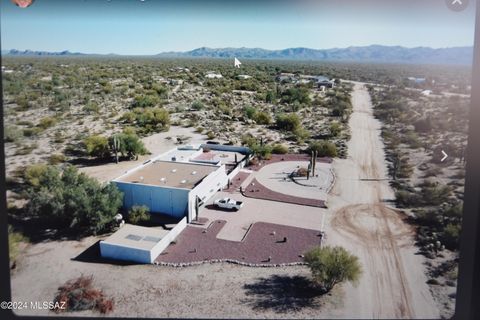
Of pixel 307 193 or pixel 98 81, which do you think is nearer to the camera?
pixel 307 193

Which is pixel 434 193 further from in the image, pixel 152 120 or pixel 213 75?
pixel 213 75

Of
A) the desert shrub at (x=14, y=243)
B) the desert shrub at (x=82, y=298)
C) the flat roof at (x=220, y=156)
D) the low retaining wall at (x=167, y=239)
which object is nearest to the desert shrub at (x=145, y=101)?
the flat roof at (x=220, y=156)

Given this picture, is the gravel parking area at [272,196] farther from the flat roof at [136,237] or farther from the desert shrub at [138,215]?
the flat roof at [136,237]

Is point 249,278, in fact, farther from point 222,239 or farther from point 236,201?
point 236,201

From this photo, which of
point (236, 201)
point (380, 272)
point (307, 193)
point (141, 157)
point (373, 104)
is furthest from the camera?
point (373, 104)

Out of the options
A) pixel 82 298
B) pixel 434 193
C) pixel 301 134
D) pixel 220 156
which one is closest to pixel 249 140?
pixel 220 156


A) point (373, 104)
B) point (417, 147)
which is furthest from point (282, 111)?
point (417, 147)
